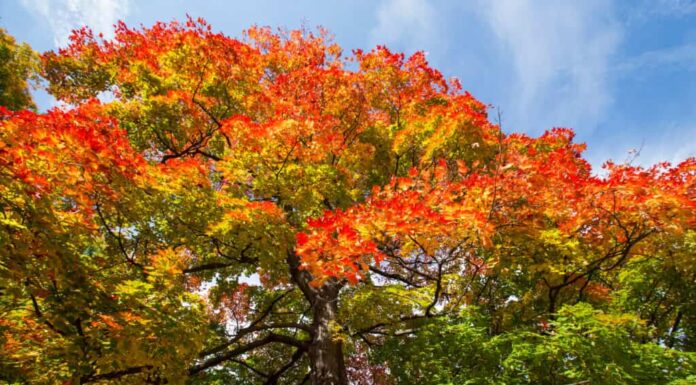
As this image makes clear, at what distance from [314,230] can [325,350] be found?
12.3ft

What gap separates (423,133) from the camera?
9008 mm

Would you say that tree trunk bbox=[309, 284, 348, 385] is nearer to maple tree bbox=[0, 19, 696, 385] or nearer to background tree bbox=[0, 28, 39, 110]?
maple tree bbox=[0, 19, 696, 385]

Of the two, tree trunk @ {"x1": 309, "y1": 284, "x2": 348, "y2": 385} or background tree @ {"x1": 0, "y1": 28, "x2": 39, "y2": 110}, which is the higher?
background tree @ {"x1": 0, "y1": 28, "x2": 39, "y2": 110}

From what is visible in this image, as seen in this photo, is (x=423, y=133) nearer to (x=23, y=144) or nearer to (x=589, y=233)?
(x=589, y=233)

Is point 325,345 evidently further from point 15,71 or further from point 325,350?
point 15,71

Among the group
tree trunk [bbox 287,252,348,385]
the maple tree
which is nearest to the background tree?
the maple tree

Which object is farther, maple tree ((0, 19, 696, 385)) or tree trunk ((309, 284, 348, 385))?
tree trunk ((309, 284, 348, 385))

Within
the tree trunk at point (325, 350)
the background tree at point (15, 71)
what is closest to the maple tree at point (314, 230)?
the tree trunk at point (325, 350)

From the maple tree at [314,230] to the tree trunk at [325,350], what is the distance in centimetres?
4

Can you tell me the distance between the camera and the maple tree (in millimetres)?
4480

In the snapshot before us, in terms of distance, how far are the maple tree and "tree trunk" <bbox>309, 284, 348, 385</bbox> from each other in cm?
4

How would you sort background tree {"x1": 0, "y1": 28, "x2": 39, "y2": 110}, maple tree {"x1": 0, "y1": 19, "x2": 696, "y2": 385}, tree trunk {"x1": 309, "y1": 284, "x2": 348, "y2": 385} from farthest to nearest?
background tree {"x1": 0, "y1": 28, "x2": 39, "y2": 110} < tree trunk {"x1": 309, "y1": 284, "x2": 348, "y2": 385} < maple tree {"x1": 0, "y1": 19, "x2": 696, "y2": 385}

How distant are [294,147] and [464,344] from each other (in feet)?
14.7

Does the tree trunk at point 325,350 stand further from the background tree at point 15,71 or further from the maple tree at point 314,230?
the background tree at point 15,71
